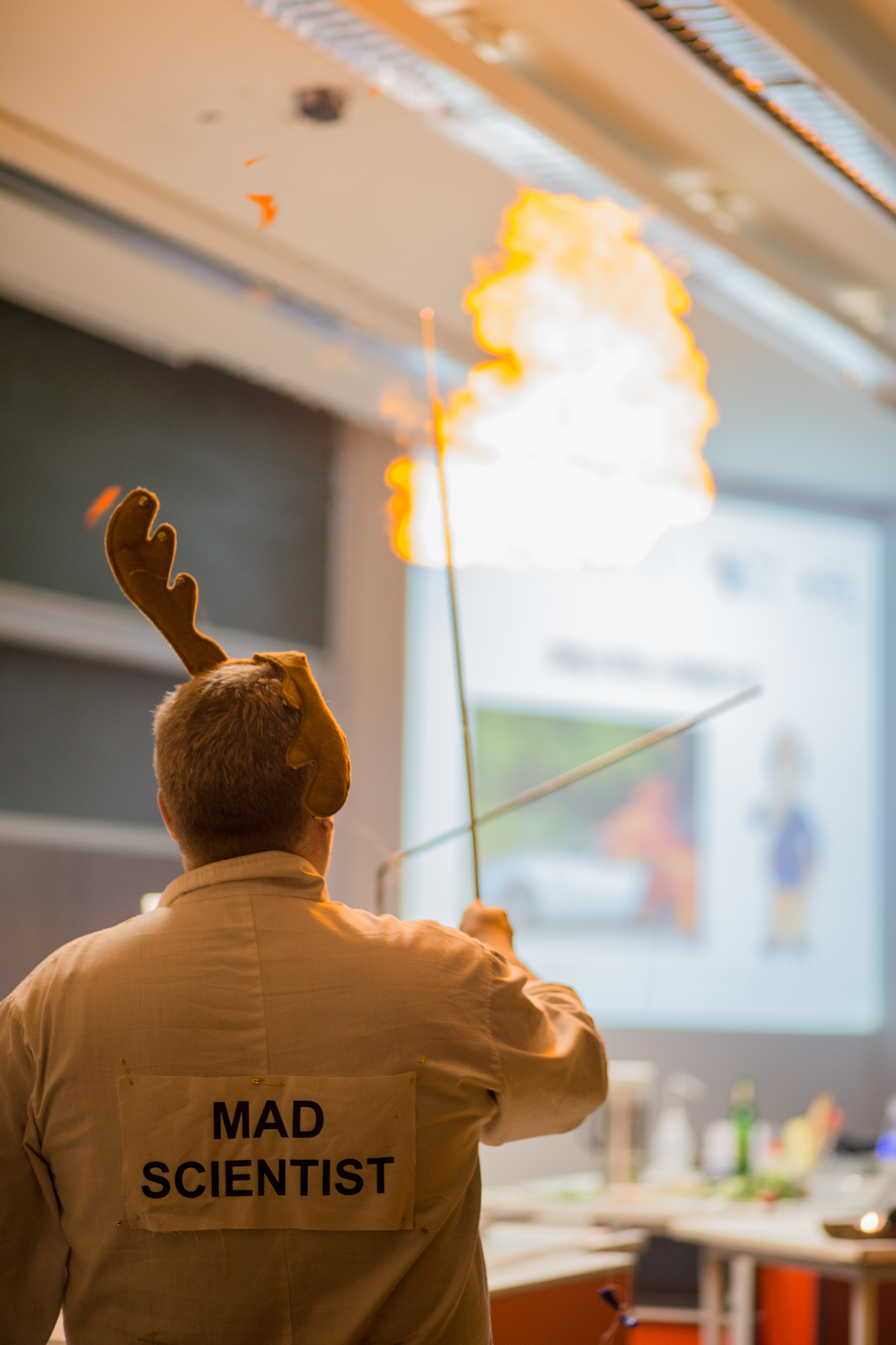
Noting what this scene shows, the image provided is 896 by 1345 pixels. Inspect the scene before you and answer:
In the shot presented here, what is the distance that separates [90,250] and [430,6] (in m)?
1.01

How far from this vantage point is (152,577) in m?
1.54

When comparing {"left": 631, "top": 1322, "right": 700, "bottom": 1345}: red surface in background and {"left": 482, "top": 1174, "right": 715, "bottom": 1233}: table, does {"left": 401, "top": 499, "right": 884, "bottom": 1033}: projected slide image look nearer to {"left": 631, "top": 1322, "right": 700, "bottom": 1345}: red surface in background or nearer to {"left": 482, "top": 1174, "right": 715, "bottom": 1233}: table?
{"left": 482, "top": 1174, "right": 715, "bottom": 1233}: table

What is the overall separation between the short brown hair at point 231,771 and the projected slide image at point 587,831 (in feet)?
10.4

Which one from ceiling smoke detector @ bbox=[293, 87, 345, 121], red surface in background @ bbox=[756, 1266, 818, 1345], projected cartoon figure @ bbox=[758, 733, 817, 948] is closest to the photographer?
ceiling smoke detector @ bbox=[293, 87, 345, 121]

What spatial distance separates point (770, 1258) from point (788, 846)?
267 cm

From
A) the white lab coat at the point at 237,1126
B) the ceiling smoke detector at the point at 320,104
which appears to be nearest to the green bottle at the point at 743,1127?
the white lab coat at the point at 237,1126

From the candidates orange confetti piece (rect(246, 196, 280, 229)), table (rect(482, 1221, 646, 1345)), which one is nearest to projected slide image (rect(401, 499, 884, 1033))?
orange confetti piece (rect(246, 196, 280, 229))

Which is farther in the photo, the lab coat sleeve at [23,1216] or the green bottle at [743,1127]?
the green bottle at [743,1127]

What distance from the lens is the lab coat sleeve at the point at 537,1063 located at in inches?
53.9

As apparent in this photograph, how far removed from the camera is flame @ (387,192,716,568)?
344 cm

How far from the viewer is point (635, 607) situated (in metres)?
5.07

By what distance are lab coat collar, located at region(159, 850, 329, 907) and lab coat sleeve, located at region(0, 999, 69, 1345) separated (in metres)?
0.20

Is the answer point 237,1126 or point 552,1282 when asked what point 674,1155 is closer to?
point 552,1282

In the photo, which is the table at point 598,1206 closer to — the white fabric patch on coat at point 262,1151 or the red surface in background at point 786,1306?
the red surface in background at point 786,1306
